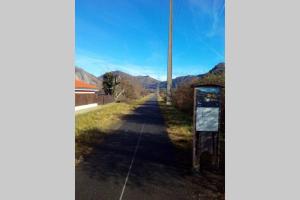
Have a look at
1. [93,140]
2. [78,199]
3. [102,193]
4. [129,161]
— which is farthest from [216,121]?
[93,140]

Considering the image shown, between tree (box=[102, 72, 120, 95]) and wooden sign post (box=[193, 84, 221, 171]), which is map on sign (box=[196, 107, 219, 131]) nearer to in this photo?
wooden sign post (box=[193, 84, 221, 171])

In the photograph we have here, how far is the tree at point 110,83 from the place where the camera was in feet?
131

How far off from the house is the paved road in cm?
1427

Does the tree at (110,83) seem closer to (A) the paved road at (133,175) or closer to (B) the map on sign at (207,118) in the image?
(A) the paved road at (133,175)

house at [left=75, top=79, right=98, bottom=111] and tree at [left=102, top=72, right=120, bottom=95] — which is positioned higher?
tree at [left=102, top=72, right=120, bottom=95]

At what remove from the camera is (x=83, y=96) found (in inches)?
929

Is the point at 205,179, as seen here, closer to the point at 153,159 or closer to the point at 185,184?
the point at 185,184

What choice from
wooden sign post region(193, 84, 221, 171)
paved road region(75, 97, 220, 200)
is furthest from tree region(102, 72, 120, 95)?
wooden sign post region(193, 84, 221, 171)

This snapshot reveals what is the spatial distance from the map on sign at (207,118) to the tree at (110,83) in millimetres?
34692

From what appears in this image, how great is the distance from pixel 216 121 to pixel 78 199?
10.7ft

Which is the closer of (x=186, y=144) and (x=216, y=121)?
(x=216, y=121)

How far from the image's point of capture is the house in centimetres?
2173

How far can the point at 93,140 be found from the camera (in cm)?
893

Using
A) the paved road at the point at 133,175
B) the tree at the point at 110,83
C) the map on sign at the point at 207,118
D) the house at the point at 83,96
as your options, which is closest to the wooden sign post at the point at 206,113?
the map on sign at the point at 207,118
